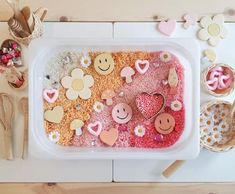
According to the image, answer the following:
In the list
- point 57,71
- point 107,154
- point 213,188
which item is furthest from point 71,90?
point 213,188

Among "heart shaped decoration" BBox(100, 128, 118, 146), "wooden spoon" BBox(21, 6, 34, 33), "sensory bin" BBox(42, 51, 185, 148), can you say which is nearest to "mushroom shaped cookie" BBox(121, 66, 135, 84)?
"sensory bin" BBox(42, 51, 185, 148)

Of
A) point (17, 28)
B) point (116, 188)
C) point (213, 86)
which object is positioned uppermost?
point (17, 28)

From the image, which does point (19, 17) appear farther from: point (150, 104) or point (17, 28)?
point (150, 104)

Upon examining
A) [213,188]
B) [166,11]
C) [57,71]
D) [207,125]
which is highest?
[166,11]

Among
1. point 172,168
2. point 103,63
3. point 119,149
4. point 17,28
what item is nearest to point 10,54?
point 17,28

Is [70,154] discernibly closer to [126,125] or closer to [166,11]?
[126,125]

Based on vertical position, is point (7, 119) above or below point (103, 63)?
below
